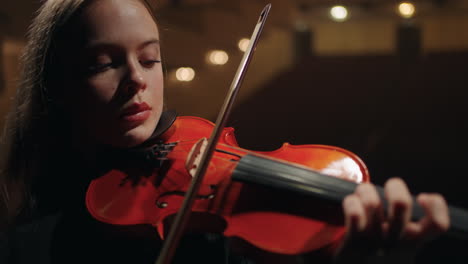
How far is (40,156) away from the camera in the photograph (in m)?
0.64

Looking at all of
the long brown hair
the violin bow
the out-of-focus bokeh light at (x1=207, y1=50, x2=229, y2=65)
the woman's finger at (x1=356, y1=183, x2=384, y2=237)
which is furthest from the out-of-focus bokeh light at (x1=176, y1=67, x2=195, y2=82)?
the woman's finger at (x1=356, y1=183, x2=384, y2=237)

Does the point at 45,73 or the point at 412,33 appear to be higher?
the point at 412,33

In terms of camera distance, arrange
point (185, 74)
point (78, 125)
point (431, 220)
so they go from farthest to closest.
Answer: point (185, 74), point (78, 125), point (431, 220)

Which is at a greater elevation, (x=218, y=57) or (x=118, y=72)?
(x=218, y=57)

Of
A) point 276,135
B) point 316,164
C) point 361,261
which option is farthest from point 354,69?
point 361,261

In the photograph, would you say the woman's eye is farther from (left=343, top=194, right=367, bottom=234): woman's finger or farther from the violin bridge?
(left=343, top=194, right=367, bottom=234): woman's finger

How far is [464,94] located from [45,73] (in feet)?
2.74

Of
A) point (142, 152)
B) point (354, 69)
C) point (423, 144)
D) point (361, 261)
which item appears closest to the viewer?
point (361, 261)

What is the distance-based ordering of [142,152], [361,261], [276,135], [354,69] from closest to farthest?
[361,261]
[142,152]
[276,135]
[354,69]

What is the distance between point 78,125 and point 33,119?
9 centimetres

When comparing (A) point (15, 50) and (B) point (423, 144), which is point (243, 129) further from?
(A) point (15, 50)

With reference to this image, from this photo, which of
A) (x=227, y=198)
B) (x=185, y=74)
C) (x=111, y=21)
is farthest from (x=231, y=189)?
(x=185, y=74)

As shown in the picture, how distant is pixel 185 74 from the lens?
3.51 feet

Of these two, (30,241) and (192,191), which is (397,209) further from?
(30,241)
